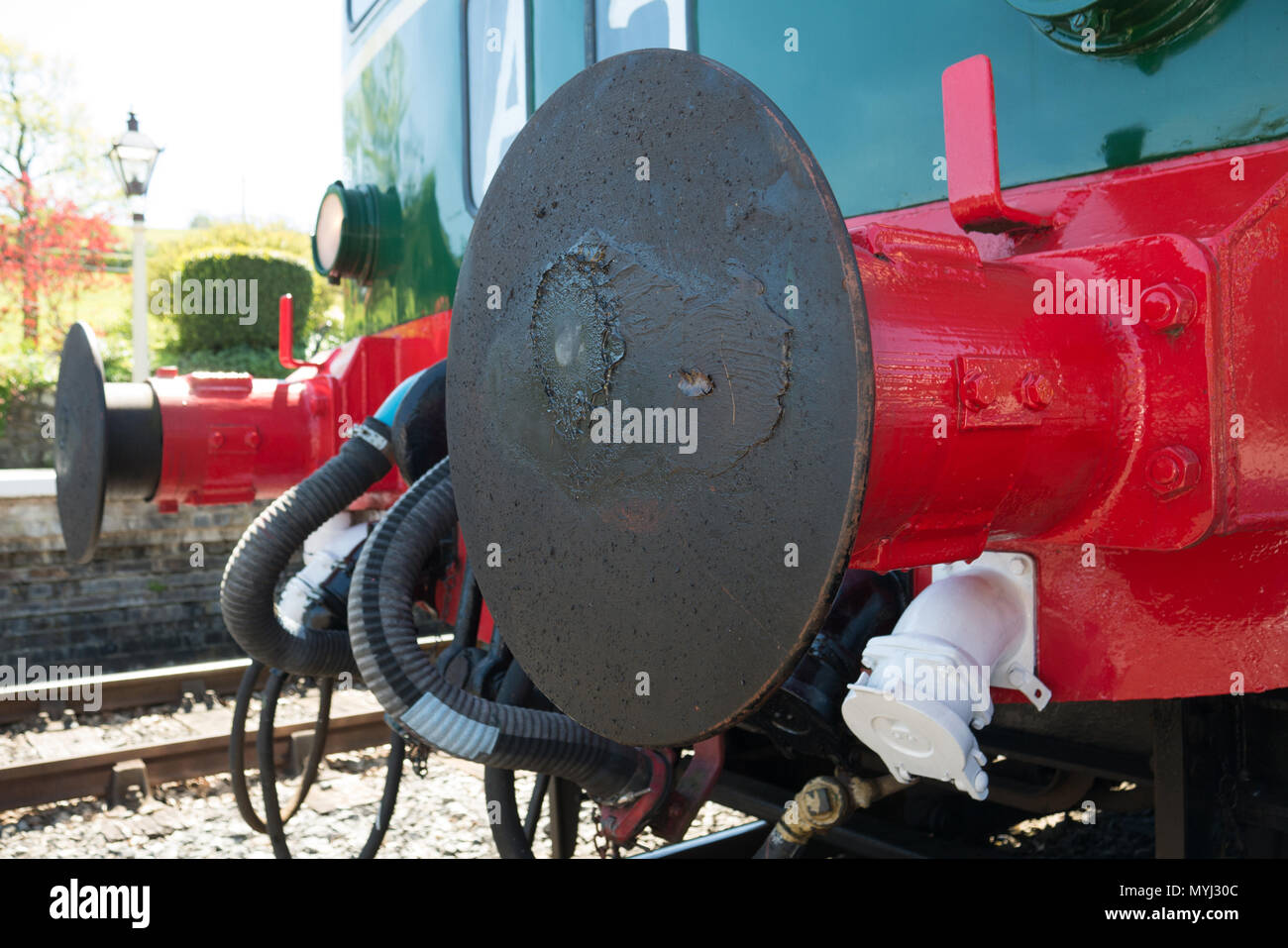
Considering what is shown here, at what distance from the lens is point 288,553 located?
220 centimetres

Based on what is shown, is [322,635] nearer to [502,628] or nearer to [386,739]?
[502,628]

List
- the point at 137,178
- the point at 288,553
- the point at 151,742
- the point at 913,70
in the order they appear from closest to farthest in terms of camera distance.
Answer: the point at 913,70, the point at 288,553, the point at 151,742, the point at 137,178

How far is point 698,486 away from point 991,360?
0.29 meters

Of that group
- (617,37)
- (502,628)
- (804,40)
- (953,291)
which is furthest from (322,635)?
(953,291)

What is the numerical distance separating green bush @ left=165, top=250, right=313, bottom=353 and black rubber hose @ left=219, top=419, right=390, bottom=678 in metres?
11.1

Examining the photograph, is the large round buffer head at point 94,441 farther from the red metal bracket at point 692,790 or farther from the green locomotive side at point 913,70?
the red metal bracket at point 692,790

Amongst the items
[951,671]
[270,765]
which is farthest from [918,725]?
[270,765]

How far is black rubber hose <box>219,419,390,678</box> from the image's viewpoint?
218cm

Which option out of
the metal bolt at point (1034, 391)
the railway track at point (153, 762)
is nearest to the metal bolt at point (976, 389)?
the metal bolt at point (1034, 391)

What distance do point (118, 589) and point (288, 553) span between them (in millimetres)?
4115

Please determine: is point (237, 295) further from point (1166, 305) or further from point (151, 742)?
point (1166, 305)

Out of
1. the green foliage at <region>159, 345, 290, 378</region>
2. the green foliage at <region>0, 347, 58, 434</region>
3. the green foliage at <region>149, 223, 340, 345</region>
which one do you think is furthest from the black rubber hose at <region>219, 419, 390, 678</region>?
the green foliage at <region>149, 223, 340, 345</region>

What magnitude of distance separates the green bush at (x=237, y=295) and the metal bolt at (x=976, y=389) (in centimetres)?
1273

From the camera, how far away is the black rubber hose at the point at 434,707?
1.69m
